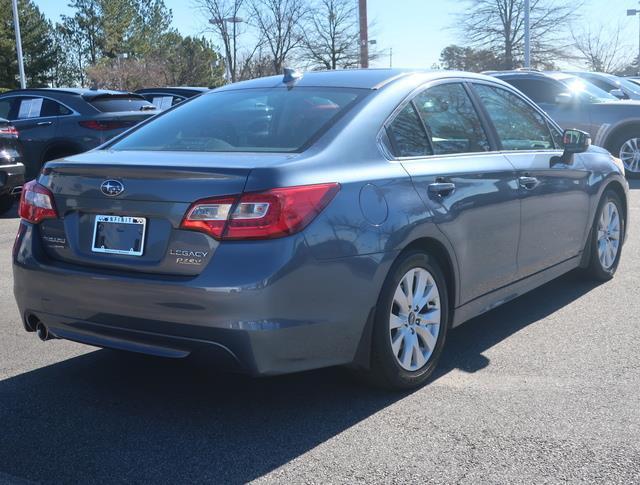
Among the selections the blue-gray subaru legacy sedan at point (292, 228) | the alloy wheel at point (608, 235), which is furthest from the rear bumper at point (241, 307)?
the alloy wheel at point (608, 235)

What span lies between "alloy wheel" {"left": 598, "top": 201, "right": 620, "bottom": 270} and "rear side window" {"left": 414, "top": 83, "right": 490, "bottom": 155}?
1.76m

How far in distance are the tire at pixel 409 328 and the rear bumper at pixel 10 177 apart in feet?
24.0

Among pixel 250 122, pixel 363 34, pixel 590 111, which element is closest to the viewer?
pixel 250 122

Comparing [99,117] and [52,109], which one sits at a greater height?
[52,109]

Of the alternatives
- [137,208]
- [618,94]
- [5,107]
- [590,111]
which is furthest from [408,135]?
[618,94]

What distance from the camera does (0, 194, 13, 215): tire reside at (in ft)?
35.5

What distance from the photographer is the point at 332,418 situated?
149 inches

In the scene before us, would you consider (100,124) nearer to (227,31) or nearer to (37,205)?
(37,205)

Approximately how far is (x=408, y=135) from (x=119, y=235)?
155cm

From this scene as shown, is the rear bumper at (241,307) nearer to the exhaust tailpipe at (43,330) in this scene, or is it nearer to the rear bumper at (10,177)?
the exhaust tailpipe at (43,330)

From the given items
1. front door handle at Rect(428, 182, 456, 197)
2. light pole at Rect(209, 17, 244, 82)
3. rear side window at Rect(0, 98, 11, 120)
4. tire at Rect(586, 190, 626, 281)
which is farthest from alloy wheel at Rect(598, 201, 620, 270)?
light pole at Rect(209, 17, 244, 82)

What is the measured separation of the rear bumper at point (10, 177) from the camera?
9.98 meters

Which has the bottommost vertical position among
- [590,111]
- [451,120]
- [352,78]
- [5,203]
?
[5,203]

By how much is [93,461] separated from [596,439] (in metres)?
2.09
